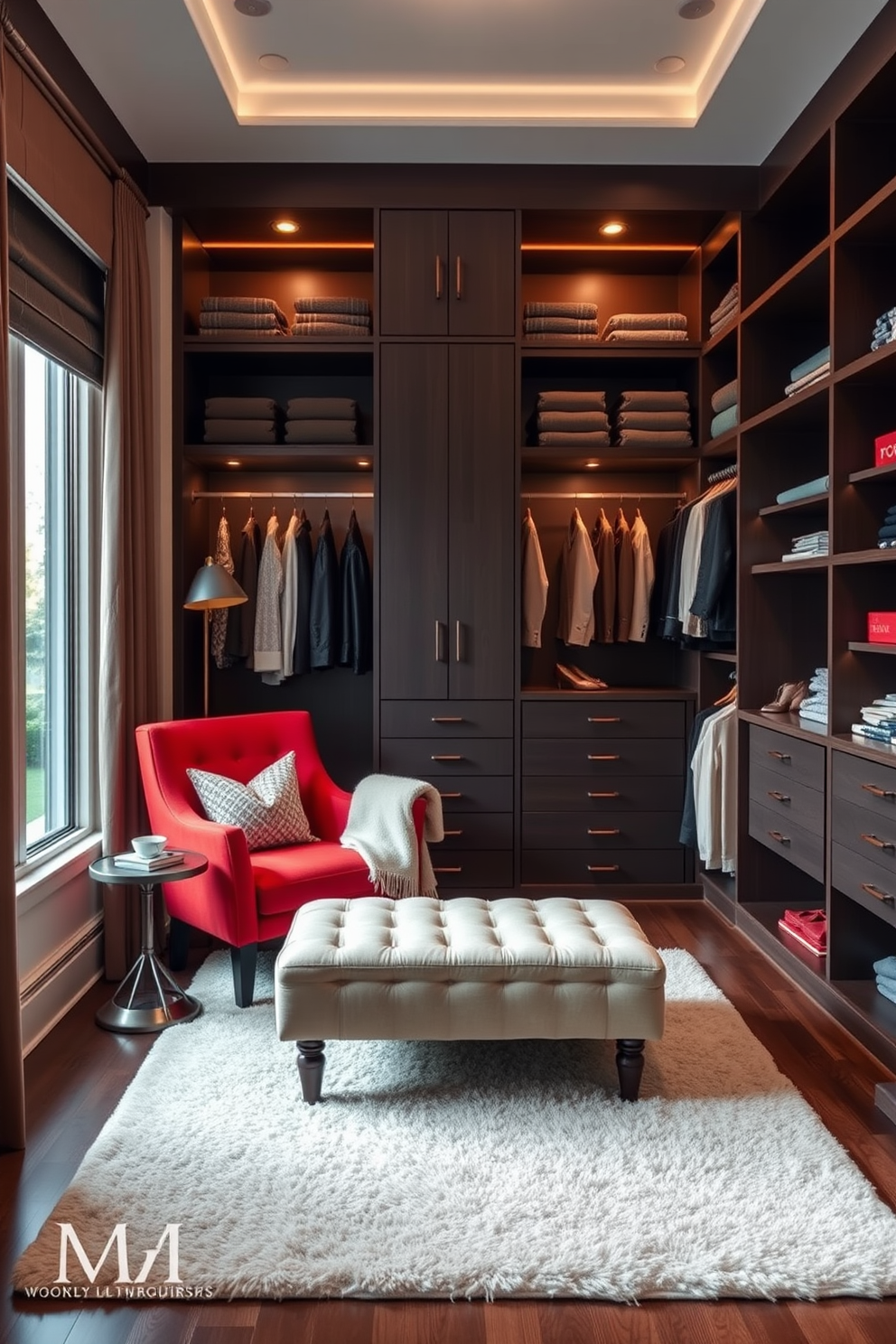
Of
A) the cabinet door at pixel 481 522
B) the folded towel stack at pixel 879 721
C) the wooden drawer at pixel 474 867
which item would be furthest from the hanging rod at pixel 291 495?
the folded towel stack at pixel 879 721

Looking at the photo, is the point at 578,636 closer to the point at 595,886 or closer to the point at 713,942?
the point at 595,886

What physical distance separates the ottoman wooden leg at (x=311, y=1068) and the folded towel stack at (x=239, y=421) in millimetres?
2706

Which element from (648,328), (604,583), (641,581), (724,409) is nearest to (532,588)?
(604,583)

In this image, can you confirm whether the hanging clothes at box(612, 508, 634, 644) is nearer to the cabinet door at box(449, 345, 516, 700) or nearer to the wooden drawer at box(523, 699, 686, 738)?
the wooden drawer at box(523, 699, 686, 738)

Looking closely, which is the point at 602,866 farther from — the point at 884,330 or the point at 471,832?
the point at 884,330

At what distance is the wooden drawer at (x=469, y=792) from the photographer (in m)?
4.34

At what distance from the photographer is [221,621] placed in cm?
453

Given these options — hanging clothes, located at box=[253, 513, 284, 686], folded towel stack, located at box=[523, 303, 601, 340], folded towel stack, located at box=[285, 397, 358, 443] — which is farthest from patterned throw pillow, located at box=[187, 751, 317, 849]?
folded towel stack, located at box=[523, 303, 601, 340]

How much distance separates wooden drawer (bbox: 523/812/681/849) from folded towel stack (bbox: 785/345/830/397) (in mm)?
1871

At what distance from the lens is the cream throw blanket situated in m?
3.52

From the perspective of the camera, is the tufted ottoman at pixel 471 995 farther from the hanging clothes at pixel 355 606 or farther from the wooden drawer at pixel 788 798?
the hanging clothes at pixel 355 606

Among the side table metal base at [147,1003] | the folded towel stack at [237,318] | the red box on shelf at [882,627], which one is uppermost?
the folded towel stack at [237,318]

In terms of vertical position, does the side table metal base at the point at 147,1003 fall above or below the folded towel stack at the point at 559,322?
below

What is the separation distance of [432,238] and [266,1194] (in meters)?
3.65
